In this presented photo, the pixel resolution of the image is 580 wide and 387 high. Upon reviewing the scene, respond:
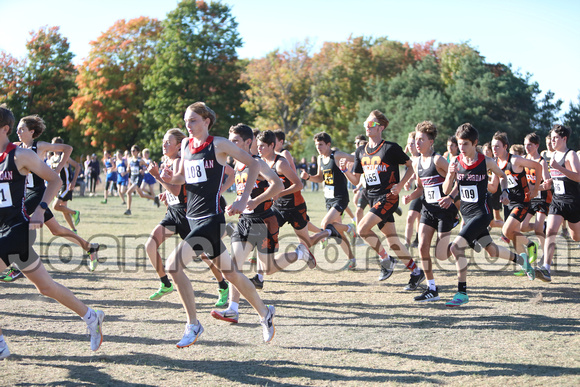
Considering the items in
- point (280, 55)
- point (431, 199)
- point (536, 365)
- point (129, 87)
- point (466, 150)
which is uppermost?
point (280, 55)

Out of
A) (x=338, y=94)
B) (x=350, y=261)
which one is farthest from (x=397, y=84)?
(x=350, y=261)

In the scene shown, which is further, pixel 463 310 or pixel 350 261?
pixel 350 261

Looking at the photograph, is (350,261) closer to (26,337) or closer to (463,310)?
(463,310)

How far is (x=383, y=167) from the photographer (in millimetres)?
7977

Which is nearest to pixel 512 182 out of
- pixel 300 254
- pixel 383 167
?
pixel 383 167

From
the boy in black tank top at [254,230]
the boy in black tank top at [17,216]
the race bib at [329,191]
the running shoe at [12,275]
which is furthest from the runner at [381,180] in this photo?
the running shoe at [12,275]

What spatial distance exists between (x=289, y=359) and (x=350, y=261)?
4855 mm

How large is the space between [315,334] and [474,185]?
Result: 2882 mm

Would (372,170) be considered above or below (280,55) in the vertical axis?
below

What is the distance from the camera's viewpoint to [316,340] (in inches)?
222

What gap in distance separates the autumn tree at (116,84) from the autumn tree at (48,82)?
4501 millimetres

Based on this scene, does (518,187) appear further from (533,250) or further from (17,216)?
(17,216)

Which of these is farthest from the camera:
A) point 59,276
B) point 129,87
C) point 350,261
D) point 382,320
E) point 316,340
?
point 129,87

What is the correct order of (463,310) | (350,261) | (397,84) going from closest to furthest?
(463,310) → (350,261) → (397,84)
